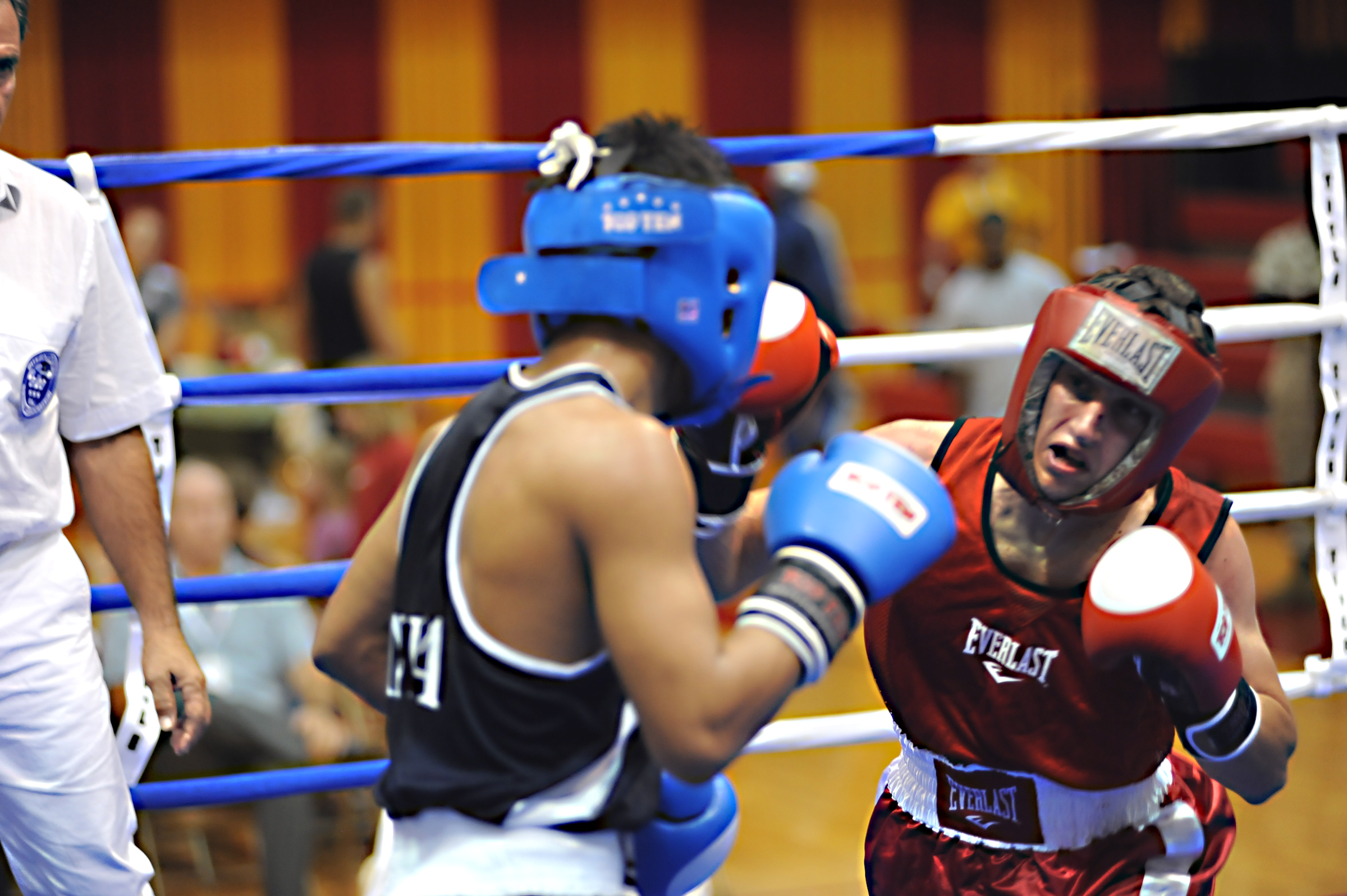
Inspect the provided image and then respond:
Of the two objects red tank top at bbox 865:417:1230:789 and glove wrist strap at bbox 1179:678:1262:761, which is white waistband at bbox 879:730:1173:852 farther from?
glove wrist strap at bbox 1179:678:1262:761

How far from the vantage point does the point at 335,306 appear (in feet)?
22.3

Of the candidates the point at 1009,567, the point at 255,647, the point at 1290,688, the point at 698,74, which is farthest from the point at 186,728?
the point at 698,74

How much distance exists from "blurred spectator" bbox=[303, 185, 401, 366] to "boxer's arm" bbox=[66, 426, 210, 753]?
192 inches

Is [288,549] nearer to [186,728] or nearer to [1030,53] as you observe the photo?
[186,728]

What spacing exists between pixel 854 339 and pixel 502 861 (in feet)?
3.51

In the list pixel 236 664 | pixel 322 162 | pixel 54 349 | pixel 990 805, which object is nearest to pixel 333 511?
pixel 236 664

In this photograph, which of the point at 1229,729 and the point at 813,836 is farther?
Result: the point at 813,836

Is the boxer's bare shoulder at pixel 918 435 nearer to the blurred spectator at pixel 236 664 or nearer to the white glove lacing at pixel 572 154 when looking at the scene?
the white glove lacing at pixel 572 154

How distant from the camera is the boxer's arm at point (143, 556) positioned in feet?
5.89

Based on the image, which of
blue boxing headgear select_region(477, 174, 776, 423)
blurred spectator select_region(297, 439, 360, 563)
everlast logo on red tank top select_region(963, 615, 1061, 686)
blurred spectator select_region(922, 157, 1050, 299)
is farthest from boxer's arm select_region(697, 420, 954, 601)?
blurred spectator select_region(922, 157, 1050, 299)

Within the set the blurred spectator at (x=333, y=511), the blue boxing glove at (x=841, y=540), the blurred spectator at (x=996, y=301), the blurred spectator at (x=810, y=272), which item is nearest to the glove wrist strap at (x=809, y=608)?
the blue boxing glove at (x=841, y=540)

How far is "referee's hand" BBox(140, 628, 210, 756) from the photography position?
179cm

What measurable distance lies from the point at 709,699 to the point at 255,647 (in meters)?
2.51

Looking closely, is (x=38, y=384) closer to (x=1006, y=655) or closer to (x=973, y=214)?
(x=1006, y=655)
